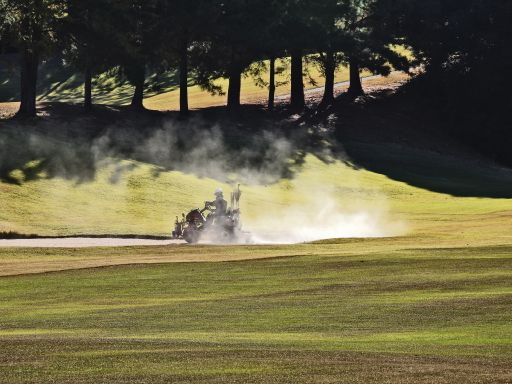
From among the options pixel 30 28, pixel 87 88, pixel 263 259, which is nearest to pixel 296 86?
pixel 87 88

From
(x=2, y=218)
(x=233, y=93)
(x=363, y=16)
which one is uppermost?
(x=363, y=16)

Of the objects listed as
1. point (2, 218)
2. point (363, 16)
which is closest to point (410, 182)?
point (363, 16)

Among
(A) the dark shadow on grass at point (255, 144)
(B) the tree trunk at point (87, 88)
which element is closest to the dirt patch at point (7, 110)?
(A) the dark shadow on grass at point (255, 144)

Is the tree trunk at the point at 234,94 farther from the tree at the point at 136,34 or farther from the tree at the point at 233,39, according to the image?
the tree at the point at 136,34

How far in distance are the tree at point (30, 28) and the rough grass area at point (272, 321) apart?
1706 inches

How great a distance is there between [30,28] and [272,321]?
212 feet

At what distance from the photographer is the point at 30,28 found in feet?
292

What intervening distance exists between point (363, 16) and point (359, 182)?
29.2 metres

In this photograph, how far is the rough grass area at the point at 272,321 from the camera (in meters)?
19.8

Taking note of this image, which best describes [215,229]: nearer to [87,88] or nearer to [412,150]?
[87,88]

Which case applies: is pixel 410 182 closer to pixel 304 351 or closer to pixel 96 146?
pixel 96 146

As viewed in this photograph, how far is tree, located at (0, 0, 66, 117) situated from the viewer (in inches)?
3413

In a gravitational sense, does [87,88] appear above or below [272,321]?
above

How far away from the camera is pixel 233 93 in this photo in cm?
11156
